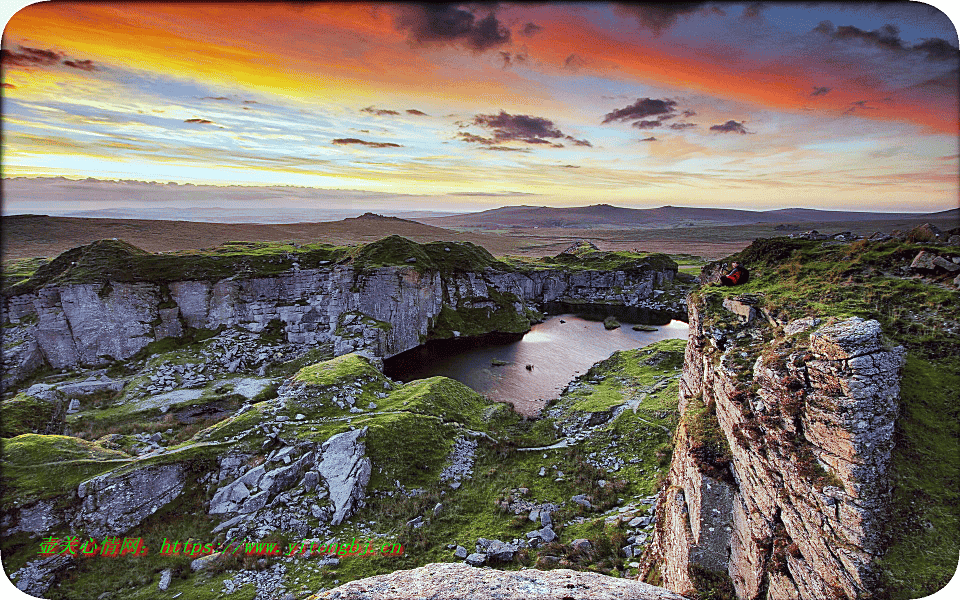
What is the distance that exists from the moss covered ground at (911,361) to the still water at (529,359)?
21861 millimetres

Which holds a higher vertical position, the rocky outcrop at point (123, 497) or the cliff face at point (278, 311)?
the cliff face at point (278, 311)

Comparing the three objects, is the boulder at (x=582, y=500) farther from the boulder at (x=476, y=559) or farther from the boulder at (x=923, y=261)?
the boulder at (x=923, y=261)

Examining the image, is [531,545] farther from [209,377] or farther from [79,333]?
[79,333]

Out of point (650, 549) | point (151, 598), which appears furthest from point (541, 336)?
point (151, 598)

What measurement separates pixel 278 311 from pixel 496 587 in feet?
139

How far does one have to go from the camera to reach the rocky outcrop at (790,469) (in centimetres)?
602

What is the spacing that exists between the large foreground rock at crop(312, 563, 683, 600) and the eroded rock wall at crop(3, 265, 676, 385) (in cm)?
3518

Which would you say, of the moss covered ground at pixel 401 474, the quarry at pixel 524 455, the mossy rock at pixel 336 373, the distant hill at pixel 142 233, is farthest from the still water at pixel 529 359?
the distant hill at pixel 142 233

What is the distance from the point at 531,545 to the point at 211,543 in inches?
462

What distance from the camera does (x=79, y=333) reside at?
33031 millimetres

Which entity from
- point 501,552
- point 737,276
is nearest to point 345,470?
point 501,552

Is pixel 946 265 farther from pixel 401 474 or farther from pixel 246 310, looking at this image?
pixel 246 310

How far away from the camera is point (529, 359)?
44.0 metres

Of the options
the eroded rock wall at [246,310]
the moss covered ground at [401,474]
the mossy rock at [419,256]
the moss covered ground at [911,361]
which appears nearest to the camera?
the moss covered ground at [911,361]
